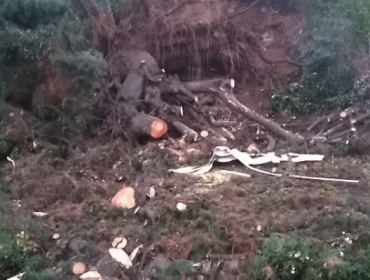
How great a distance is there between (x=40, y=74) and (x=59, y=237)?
296 cm

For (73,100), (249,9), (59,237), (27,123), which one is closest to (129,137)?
(73,100)

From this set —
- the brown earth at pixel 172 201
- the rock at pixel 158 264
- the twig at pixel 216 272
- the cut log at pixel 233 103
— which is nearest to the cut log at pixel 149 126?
the brown earth at pixel 172 201

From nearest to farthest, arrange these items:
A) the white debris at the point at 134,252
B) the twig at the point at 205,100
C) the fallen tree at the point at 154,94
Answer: the white debris at the point at 134,252 → the fallen tree at the point at 154,94 → the twig at the point at 205,100

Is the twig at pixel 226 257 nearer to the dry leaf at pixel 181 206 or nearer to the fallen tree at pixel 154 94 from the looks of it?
the dry leaf at pixel 181 206

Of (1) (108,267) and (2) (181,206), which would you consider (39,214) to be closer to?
(1) (108,267)

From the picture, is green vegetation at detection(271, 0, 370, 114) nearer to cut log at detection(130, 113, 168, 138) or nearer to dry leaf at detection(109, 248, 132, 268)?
cut log at detection(130, 113, 168, 138)

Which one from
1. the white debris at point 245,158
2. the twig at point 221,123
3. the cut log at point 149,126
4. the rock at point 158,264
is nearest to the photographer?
the rock at point 158,264

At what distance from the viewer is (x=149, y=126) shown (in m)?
6.62

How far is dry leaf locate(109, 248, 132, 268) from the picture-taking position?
4144 millimetres

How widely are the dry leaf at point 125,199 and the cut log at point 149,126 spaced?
1607 millimetres

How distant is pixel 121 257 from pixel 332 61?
15.9ft

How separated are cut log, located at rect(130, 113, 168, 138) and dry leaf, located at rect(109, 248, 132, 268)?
251 cm

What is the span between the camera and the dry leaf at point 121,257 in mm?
4144

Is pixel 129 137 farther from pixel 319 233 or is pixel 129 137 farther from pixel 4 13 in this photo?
pixel 319 233
